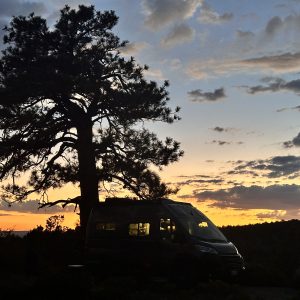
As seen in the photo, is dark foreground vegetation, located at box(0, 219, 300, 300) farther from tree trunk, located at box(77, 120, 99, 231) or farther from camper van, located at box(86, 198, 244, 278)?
tree trunk, located at box(77, 120, 99, 231)

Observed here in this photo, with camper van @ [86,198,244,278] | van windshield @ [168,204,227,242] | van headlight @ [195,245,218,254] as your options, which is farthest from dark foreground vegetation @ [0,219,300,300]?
van windshield @ [168,204,227,242]

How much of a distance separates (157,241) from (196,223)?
1.22m

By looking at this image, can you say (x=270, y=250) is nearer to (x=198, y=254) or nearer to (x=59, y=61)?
(x=198, y=254)

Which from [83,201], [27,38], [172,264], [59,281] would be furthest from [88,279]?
[27,38]

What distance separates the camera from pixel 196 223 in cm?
1566

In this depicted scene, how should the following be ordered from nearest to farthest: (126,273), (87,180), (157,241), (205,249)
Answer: (205,249) < (157,241) < (126,273) < (87,180)

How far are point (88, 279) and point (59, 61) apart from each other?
45.0 ft

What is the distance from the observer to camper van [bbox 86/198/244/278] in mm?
14805

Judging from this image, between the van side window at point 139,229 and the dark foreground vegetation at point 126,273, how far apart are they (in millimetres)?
1189

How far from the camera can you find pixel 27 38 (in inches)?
1005

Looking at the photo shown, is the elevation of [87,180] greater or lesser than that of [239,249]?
greater

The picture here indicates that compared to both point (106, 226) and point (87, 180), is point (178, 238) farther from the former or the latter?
point (87, 180)

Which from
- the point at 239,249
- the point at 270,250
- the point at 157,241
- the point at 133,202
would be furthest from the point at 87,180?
the point at 157,241

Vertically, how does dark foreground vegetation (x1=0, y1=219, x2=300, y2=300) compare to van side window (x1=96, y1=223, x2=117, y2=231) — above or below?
below
